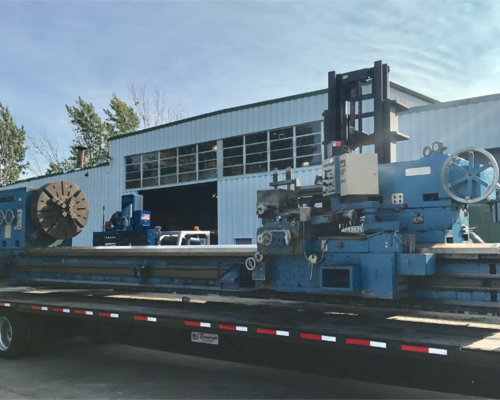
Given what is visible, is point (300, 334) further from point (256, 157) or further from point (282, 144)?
point (256, 157)

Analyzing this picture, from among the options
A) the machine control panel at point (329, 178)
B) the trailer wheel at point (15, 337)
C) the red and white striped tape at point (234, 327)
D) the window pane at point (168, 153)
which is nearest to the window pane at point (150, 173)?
the window pane at point (168, 153)

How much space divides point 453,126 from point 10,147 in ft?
140

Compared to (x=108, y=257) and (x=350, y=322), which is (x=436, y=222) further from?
(x=108, y=257)

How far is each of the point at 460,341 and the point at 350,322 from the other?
1259 mm

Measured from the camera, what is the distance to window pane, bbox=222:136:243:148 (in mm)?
18281

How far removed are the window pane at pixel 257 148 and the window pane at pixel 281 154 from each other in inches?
17.3

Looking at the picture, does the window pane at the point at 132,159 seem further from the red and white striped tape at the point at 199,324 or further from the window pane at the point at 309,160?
the red and white striped tape at the point at 199,324

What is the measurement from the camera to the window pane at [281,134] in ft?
55.2


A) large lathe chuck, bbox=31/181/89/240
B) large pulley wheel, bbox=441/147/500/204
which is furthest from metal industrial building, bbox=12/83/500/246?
large pulley wheel, bbox=441/147/500/204

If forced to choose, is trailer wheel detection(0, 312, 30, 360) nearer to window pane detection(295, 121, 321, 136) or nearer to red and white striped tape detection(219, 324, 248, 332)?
red and white striped tape detection(219, 324, 248, 332)

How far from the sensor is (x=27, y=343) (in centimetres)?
735

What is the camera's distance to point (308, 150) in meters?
16.3

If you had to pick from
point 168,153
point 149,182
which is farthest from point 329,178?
point 149,182

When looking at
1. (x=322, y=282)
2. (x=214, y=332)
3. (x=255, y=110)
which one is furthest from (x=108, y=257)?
(x=255, y=110)
